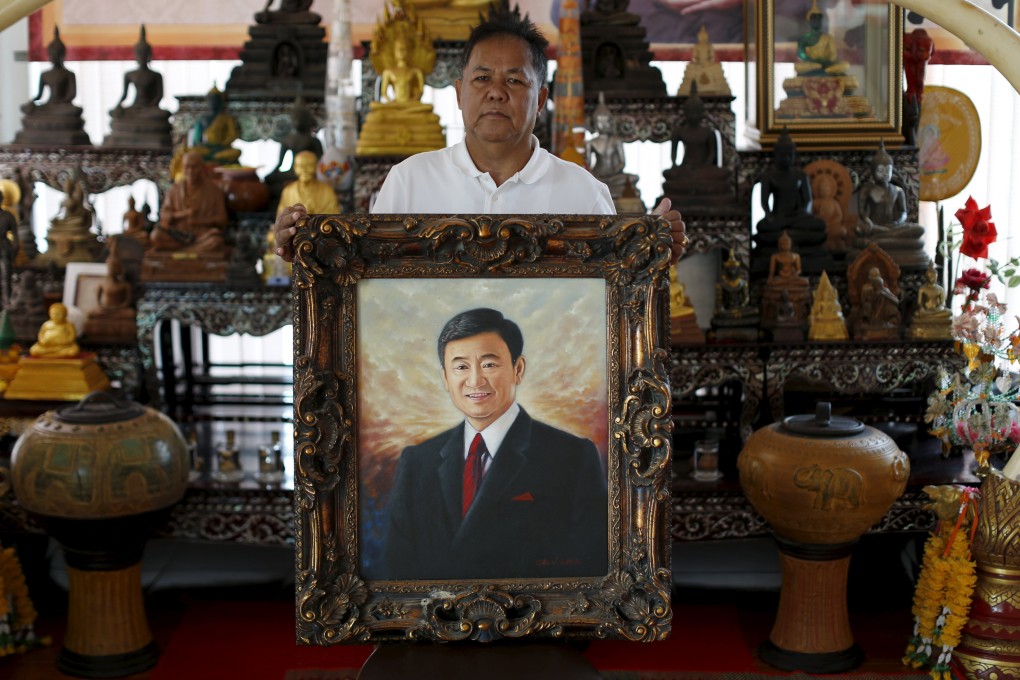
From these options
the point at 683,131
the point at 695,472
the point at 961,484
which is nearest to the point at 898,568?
the point at 961,484

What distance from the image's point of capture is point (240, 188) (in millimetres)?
4488

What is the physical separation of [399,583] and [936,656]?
2033mm

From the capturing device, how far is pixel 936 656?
3471 mm

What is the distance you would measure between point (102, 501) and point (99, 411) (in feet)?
0.88

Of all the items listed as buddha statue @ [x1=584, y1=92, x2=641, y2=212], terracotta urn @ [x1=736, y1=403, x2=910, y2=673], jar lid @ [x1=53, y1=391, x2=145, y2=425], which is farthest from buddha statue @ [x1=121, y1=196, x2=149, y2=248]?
terracotta urn @ [x1=736, y1=403, x2=910, y2=673]

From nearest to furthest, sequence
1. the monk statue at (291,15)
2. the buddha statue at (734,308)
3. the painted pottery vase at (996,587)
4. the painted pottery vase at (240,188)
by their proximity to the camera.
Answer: the painted pottery vase at (996,587) < the buddha statue at (734,308) < the painted pottery vase at (240,188) < the monk statue at (291,15)

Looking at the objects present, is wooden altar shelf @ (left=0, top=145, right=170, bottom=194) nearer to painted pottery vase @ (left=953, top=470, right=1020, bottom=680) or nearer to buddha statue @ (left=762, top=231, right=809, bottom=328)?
buddha statue @ (left=762, top=231, right=809, bottom=328)

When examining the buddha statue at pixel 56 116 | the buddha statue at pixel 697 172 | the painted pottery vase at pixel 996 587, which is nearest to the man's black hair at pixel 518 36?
the painted pottery vase at pixel 996 587

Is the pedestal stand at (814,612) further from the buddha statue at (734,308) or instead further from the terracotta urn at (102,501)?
the terracotta urn at (102,501)

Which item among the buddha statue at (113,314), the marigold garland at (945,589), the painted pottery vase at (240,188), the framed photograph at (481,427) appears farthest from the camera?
the painted pottery vase at (240,188)

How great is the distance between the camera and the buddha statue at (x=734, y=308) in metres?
4.13

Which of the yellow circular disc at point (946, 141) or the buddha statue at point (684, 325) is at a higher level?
the yellow circular disc at point (946, 141)

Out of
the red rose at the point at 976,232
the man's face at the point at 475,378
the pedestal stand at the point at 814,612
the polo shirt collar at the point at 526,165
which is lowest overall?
the pedestal stand at the point at 814,612

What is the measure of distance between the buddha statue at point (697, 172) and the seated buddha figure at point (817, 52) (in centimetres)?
55
